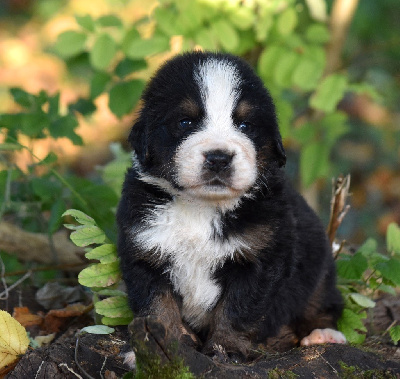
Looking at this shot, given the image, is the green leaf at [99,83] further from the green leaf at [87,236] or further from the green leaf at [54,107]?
the green leaf at [87,236]

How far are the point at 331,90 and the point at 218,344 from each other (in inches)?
106

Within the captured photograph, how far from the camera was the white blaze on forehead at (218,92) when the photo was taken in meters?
3.57

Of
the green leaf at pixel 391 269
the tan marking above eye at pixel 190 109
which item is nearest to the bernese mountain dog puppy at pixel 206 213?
the tan marking above eye at pixel 190 109

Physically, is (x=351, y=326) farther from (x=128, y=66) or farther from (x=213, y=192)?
(x=128, y=66)

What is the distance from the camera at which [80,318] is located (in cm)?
448

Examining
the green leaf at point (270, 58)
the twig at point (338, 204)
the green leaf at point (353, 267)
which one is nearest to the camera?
the green leaf at point (353, 267)

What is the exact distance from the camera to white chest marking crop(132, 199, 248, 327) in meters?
3.63

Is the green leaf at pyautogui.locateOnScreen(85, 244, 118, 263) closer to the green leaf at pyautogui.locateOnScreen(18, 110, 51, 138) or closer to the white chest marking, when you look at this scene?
the white chest marking

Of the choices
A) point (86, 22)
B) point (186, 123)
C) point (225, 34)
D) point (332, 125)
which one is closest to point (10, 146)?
point (186, 123)

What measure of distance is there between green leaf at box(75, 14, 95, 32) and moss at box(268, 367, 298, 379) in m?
3.43

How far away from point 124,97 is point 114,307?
7.34 feet

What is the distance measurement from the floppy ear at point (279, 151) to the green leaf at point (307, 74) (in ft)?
5.72

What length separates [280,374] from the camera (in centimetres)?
328

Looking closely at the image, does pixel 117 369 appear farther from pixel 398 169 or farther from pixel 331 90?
pixel 398 169
